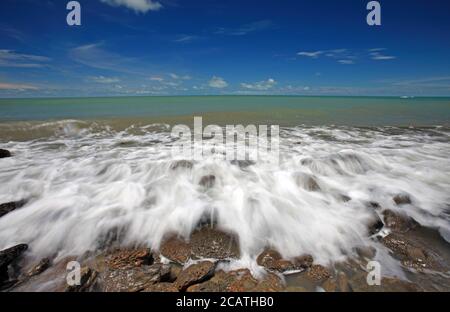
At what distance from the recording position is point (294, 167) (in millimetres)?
7223

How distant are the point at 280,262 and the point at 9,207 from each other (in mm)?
5580

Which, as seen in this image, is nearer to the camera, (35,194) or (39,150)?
(35,194)

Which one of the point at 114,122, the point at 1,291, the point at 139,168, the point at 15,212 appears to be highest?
the point at 114,122

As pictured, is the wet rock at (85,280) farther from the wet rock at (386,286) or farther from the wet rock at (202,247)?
the wet rock at (386,286)

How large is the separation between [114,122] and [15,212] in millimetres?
11924

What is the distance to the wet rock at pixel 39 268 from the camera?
3.34 meters

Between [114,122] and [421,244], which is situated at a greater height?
[114,122]

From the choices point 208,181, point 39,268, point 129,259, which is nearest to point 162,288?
point 129,259

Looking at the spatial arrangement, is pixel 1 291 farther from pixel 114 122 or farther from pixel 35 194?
pixel 114 122

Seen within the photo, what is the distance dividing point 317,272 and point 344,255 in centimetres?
69

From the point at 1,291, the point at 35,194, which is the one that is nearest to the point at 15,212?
the point at 35,194

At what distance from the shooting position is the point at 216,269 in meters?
A: 3.45
